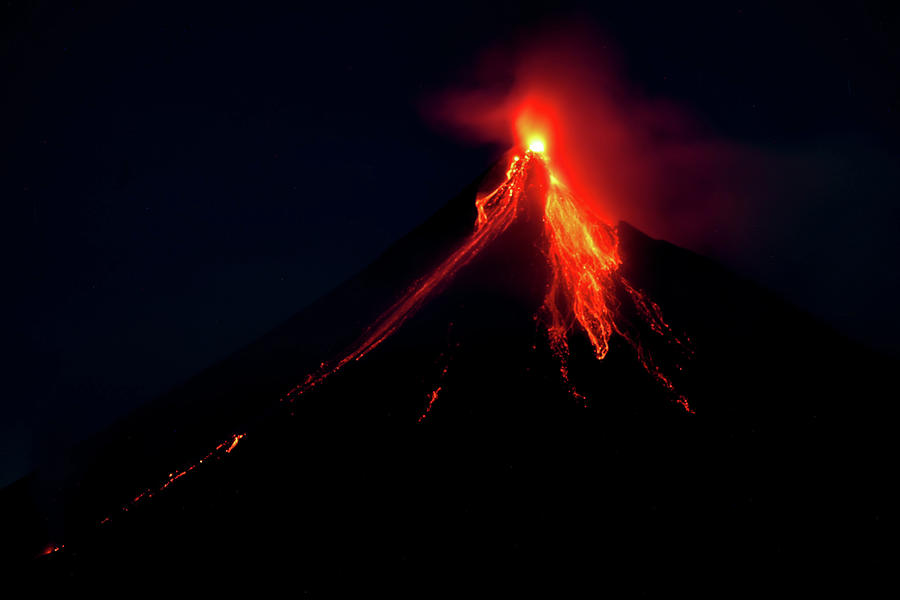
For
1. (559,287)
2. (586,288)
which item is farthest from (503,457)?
(586,288)

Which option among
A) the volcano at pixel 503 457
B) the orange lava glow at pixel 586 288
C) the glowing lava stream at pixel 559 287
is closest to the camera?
the volcano at pixel 503 457

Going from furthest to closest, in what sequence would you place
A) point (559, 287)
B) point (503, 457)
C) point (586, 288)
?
point (586, 288)
point (559, 287)
point (503, 457)

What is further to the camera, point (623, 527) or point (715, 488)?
point (715, 488)

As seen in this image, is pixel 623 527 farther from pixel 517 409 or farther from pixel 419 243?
pixel 419 243

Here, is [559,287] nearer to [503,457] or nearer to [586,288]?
[586,288]

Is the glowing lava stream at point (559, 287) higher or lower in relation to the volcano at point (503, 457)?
higher

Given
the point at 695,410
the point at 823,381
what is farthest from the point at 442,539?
the point at 823,381
